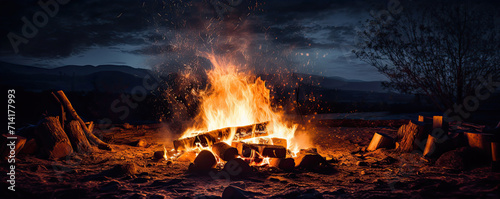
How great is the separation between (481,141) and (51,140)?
7.60m

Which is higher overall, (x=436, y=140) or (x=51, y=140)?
(x=51, y=140)

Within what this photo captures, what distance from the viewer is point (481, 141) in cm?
448

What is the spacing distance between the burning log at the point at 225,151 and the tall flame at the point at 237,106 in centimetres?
164

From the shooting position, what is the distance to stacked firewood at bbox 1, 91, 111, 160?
4.92 metres

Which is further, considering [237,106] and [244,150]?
[237,106]

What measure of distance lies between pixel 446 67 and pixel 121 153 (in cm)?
986

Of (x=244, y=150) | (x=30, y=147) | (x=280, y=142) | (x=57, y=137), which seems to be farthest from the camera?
(x=280, y=142)

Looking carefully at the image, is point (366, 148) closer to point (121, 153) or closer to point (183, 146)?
point (183, 146)

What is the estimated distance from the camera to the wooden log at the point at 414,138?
5.38 m

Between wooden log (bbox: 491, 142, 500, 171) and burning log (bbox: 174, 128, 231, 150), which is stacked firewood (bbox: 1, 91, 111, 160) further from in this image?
wooden log (bbox: 491, 142, 500, 171)

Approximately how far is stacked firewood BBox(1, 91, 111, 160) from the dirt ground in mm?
241

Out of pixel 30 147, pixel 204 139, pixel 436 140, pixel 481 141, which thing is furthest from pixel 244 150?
pixel 481 141

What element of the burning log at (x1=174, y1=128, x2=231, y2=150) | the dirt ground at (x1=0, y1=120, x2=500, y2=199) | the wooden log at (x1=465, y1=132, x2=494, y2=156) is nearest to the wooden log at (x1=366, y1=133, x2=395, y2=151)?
the dirt ground at (x1=0, y1=120, x2=500, y2=199)

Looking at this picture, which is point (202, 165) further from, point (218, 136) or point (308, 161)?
point (308, 161)
